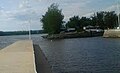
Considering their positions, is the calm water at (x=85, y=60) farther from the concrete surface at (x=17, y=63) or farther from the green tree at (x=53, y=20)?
the green tree at (x=53, y=20)

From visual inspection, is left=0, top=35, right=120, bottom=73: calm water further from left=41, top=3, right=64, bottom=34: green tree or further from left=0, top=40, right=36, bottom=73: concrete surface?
left=41, top=3, right=64, bottom=34: green tree

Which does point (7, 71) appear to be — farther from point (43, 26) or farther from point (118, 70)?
point (43, 26)

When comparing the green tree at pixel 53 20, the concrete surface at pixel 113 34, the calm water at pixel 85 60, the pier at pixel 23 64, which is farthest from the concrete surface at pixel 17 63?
the green tree at pixel 53 20

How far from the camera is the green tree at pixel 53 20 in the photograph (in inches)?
7215

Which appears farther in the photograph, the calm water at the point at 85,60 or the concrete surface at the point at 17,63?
the calm water at the point at 85,60

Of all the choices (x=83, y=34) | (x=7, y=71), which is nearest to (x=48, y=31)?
(x=83, y=34)

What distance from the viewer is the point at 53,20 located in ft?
600

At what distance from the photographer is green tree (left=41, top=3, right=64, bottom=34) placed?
7215 inches

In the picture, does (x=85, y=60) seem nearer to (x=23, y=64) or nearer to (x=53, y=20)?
(x=23, y=64)

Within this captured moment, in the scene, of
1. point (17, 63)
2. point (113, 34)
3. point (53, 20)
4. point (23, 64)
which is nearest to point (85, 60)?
point (17, 63)

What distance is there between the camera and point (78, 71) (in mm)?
30438

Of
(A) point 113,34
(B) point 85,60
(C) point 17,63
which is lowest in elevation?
(B) point 85,60

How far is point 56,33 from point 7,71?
560 feet

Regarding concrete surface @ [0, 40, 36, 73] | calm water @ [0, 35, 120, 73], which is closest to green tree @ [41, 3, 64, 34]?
calm water @ [0, 35, 120, 73]
